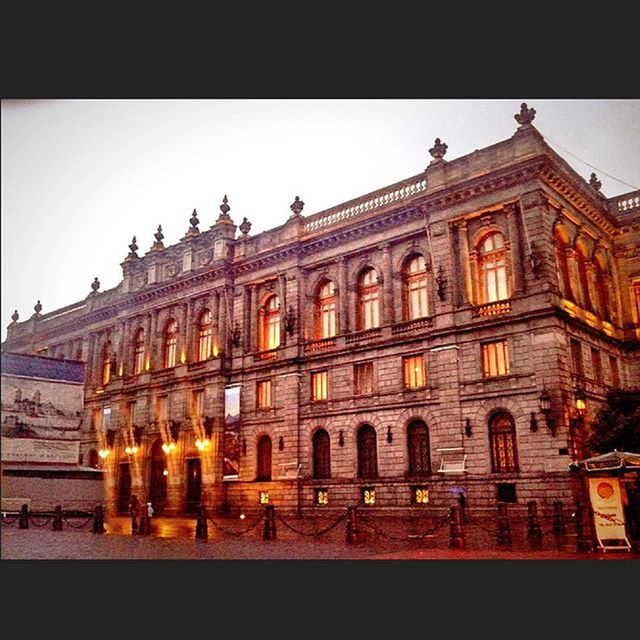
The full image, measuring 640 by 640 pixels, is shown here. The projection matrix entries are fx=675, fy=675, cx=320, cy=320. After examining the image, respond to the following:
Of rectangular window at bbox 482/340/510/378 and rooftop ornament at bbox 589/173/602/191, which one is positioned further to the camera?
rooftop ornament at bbox 589/173/602/191

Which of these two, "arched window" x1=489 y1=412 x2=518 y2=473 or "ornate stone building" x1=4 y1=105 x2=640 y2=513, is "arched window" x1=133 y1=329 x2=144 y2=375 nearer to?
"ornate stone building" x1=4 y1=105 x2=640 y2=513

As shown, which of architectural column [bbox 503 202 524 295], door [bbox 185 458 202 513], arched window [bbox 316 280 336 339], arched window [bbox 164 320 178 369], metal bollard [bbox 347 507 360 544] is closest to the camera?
metal bollard [bbox 347 507 360 544]

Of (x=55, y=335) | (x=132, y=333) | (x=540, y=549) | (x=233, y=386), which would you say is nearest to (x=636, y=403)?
(x=540, y=549)

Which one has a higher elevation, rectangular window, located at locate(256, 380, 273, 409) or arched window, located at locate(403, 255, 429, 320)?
arched window, located at locate(403, 255, 429, 320)

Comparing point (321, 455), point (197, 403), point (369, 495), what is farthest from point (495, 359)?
point (197, 403)

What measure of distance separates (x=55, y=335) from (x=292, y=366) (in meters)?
23.1

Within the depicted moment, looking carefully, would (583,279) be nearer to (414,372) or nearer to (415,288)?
(415,288)

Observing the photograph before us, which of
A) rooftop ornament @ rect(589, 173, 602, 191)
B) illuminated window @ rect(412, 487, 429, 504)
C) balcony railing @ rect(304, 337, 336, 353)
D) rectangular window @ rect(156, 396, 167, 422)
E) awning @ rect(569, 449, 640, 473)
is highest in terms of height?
rooftop ornament @ rect(589, 173, 602, 191)

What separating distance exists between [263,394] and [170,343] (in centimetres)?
817

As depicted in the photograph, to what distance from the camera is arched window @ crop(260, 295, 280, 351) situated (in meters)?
36.5

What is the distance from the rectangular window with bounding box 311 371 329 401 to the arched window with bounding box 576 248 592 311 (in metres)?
12.3

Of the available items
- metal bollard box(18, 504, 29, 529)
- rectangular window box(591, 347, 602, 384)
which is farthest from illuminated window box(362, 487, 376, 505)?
metal bollard box(18, 504, 29, 529)

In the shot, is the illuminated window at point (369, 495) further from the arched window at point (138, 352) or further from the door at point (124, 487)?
the arched window at point (138, 352)

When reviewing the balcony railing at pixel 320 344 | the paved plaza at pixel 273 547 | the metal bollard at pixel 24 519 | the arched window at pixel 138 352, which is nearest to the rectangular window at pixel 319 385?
the balcony railing at pixel 320 344
